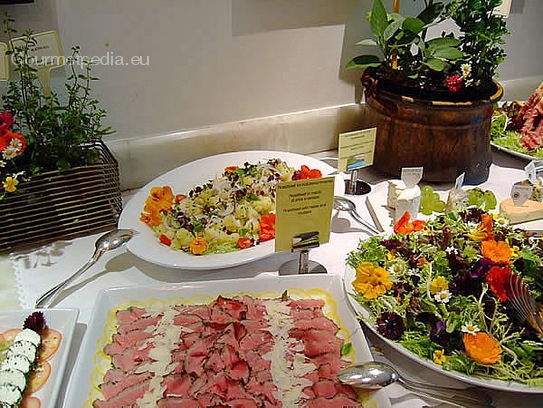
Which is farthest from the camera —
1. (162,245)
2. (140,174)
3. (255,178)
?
(140,174)

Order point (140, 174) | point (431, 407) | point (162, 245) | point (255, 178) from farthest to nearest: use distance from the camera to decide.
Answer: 1. point (140, 174)
2. point (255, 178)
3. point (162, 245)
4. point (431, 407)

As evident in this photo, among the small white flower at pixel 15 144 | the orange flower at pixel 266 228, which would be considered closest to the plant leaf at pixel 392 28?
the orange flower at pixel 266 228

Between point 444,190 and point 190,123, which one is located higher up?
point 190,123

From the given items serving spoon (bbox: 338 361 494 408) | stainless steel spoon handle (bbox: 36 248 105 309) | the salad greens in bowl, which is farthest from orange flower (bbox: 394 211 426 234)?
stainless steel spoon handle (bbox: 36 248 105 309)

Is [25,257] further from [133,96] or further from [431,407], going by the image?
[431,407]

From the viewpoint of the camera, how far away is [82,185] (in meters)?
1.10

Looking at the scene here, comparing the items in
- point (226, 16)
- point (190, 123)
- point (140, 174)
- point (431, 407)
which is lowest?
point (431, 407)

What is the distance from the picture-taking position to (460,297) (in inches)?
35.4

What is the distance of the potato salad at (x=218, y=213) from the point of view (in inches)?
43.5

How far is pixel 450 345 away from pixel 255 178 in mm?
580

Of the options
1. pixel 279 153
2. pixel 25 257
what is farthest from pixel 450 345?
pixel 25 257

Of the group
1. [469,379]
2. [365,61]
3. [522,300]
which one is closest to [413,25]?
[365,61]

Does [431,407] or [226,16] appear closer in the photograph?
[431,407]

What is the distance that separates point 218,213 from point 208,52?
0.44 metres
